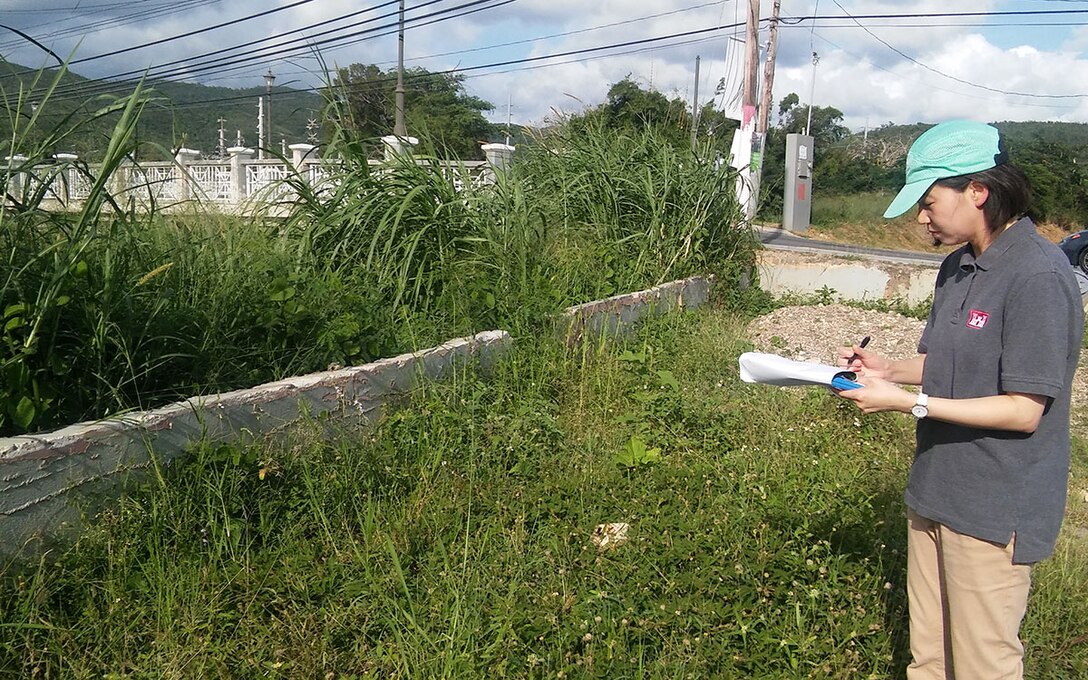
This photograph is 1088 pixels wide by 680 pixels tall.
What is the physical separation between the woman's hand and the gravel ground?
427 cm

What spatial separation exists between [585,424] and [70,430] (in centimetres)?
248

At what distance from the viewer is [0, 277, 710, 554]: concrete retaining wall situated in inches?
95.0

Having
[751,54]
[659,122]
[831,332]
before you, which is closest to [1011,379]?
[831,332]

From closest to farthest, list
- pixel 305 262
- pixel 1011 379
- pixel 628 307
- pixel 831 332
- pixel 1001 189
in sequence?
pixel 1011 379 < pixel 1001 189 < pixel 305 262 < pixel 628 307 < pixel 831 332

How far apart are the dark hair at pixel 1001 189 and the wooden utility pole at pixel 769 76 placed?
55.8ft

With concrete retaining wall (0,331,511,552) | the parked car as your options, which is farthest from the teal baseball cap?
the parked car

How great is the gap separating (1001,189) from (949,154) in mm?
147

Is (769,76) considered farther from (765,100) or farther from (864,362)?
(864,362)

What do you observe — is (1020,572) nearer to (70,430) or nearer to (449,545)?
(449,545)

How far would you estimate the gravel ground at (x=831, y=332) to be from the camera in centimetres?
684

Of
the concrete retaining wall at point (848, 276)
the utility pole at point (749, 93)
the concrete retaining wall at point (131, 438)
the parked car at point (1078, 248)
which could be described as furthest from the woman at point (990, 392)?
the utility pole at point (749, 93)

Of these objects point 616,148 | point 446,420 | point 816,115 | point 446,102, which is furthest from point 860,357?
point 816,115

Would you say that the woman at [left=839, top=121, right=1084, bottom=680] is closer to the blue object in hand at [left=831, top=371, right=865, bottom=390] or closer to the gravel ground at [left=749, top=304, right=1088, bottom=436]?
the blue object in hand at [left=831, top=371, right=865, bottom=390]

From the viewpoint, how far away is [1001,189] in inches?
76.7
